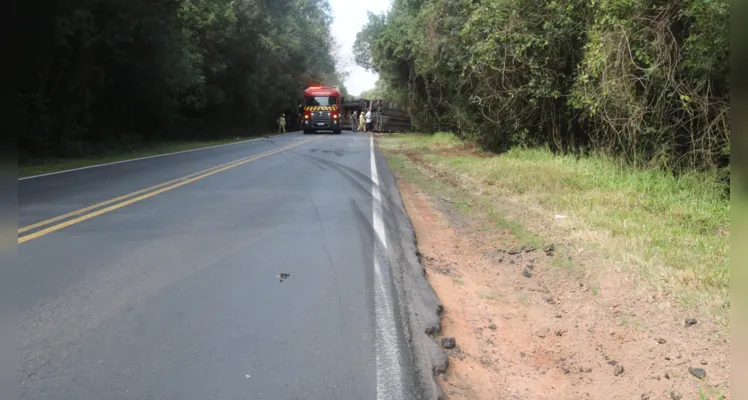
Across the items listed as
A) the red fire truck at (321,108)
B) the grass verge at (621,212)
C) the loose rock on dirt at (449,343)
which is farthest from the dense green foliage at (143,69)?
the loose rock on dirt at (449,343)

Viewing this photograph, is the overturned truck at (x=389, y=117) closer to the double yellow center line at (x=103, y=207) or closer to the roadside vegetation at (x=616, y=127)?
the roadside vegetation at (x=616, y=127)

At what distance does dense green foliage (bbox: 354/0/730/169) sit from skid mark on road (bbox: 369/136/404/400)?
5.42 m

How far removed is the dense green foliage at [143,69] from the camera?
19.6 m

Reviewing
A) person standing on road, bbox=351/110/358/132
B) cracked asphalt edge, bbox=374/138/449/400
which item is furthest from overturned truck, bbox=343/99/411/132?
cracked asphalt edge, bbox=374/138/449/400

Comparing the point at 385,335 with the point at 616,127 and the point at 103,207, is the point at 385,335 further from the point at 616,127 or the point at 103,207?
the point at 616,127

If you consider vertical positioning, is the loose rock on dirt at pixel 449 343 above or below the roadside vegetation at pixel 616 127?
below

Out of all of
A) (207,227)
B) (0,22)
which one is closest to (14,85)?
(0,22)

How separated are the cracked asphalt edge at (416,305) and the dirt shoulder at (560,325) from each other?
113 mm

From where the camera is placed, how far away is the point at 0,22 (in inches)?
324

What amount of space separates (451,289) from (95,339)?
3.50 m

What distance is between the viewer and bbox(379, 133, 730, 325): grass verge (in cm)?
586

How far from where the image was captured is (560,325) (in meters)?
5.40

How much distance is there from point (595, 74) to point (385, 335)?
370 inches

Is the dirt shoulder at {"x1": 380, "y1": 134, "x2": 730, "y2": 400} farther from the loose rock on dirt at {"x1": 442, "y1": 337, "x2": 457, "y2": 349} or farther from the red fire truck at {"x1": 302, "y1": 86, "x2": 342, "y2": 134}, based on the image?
the red fire truck at {"x1": 302, "y1": 86, "x2": 342, "y2": 134}
